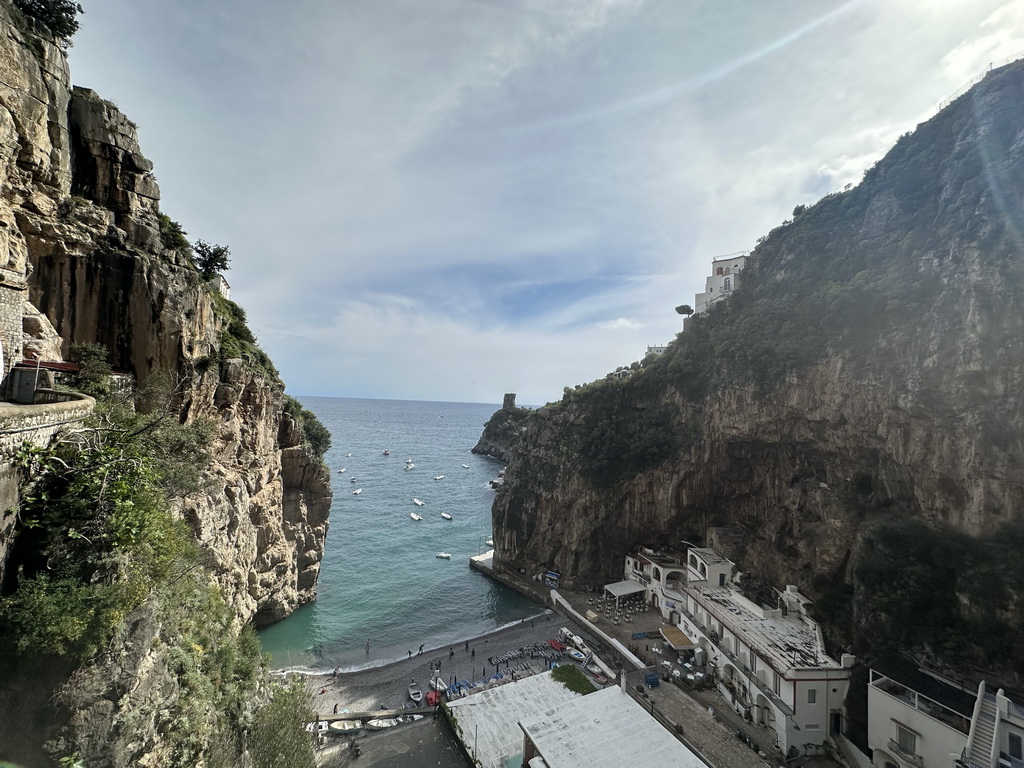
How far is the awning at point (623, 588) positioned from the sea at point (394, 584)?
21.3 ft

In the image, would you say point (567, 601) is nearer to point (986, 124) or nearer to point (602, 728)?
point (602, 728)

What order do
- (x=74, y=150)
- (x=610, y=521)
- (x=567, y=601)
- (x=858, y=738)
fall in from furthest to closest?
(x=610, y=521) → (x=567, y=601) → (x=858, y=738) → (x=74, y=150)

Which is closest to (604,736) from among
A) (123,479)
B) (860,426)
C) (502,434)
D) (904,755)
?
(904,755)

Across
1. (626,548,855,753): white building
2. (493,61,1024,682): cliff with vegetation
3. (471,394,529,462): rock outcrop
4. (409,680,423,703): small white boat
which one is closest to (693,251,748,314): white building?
(493,61,1024,682): cliff with vegetation

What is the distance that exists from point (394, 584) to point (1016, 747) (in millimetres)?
39750

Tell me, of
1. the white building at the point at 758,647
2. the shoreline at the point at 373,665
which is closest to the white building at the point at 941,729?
the white building at the point at 758,647

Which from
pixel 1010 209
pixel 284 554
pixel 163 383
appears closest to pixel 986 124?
→ pixel 1010 209

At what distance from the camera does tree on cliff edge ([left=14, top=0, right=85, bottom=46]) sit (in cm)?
1684

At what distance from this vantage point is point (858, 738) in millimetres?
20656

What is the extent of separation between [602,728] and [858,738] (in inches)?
508

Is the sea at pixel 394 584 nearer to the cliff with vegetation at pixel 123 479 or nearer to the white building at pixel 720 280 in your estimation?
the cliff with vegetation at pixel 123 479

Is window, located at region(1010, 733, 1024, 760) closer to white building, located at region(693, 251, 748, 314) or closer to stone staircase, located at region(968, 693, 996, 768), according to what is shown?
stone staircase, located at region(968, 693, 996, 768)

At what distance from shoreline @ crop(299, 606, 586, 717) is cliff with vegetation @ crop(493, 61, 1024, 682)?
857 centimetres

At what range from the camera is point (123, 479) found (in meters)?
10.2
